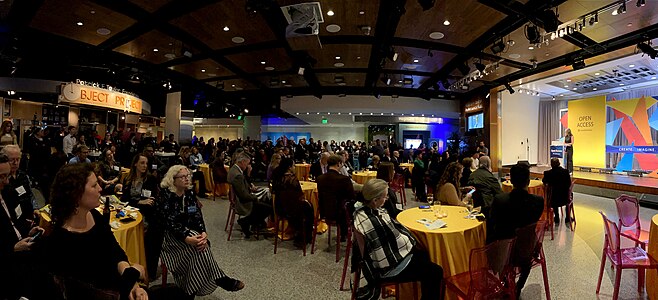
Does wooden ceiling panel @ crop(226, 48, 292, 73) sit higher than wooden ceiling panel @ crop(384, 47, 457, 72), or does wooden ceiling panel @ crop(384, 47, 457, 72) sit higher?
wooden ceiling panel @ crop(384, 47, 457, 72)

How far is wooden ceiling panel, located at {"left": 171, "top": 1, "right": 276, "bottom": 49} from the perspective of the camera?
5305 millimetres

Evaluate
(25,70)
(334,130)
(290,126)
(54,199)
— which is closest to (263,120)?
(290,126)

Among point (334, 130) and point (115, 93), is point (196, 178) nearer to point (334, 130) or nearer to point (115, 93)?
A: point (115, 93)

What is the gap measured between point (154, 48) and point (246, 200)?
5274 millimetres

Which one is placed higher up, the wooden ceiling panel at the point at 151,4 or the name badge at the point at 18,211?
the wooden ceiling panel at the point at 151,4

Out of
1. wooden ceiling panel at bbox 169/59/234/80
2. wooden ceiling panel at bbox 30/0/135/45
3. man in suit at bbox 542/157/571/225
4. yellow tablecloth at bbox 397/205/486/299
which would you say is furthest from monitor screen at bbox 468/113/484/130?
wooden ceiling panel at bbox 30/0/135/45

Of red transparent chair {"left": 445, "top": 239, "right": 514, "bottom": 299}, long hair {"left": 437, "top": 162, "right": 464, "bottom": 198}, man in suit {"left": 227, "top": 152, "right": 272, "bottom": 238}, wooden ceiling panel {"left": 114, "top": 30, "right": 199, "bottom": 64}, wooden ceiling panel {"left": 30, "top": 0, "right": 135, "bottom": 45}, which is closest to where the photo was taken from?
red transparent chair {"left": 445, "top": 239, "right": 514, "bottom": 299}

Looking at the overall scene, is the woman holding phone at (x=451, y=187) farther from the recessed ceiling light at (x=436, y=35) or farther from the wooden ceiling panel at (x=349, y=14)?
the recessed ceiling light at (x=436, y=35)

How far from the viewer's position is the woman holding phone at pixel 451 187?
3949mm

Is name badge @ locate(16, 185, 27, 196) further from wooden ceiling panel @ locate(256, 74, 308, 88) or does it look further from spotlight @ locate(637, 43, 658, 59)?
spotlight @ locate(637, 43, 658, 59)

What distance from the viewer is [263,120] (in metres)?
18.1

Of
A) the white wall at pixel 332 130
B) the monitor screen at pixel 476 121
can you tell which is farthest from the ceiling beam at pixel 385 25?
the white wall at pixel 332 130

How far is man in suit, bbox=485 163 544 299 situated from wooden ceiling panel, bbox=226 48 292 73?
20.2 ft

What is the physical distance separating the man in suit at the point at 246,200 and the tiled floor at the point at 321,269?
0.93ft
